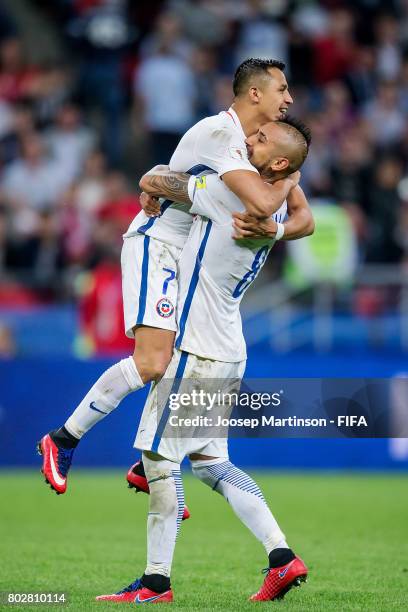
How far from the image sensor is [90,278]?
13453 mm

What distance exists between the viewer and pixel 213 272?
6.36 metres

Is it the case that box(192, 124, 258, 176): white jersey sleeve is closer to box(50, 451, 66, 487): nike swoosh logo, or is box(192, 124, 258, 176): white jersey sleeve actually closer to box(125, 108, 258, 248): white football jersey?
box(125, 108, 258, 248): white football jersey

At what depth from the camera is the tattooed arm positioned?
254 inches

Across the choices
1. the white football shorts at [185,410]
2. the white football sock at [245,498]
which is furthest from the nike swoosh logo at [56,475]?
the white football sock at [245,498]

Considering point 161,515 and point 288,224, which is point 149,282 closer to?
point 288,224

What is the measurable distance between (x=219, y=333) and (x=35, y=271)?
806 centimetres

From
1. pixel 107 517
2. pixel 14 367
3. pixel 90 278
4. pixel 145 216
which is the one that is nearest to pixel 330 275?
pixel 90 278

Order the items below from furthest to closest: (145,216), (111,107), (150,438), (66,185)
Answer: (111,107) < (66,185) < (145,216) < (150,438)

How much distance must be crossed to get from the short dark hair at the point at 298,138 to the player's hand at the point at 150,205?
0.78 meters

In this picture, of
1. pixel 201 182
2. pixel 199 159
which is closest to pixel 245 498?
pixel 201 182

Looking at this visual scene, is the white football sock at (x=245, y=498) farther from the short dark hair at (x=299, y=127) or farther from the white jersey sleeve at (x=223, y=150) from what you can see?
the short dark hair at (x=299, y=127)

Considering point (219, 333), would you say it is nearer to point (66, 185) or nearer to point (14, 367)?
point (14, 367)

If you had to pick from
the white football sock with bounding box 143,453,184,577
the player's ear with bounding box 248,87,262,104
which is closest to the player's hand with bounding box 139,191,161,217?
the player's ear with bounding box 248,87,262,104

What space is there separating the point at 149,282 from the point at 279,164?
2.96 feet
